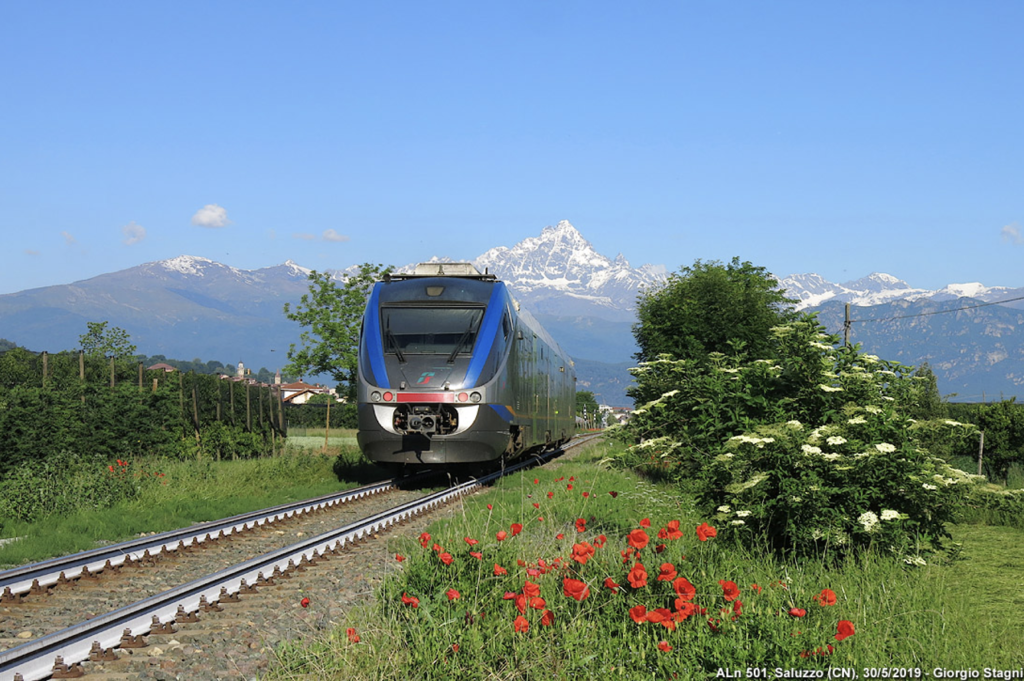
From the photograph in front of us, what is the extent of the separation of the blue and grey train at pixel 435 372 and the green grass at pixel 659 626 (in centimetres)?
837

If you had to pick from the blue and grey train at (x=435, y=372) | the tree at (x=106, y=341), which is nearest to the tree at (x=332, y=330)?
the blue and grey train at (x=435, y=372)

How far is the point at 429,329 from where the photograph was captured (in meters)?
15.5

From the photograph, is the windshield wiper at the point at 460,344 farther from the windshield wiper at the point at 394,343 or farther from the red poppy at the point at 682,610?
the red poppy at the point at 682,610

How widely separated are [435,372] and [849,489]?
9372mm

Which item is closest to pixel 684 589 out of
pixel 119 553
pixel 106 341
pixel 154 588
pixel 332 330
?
pixel 154 588

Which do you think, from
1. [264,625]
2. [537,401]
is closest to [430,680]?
[264,625]

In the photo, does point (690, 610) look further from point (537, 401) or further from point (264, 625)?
point (537, 401)

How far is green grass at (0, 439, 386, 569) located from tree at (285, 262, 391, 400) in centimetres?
1681

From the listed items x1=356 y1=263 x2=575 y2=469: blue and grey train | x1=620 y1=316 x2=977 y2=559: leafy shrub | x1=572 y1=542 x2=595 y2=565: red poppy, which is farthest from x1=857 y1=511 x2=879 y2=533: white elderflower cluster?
x1=356 y1=263 x2=575 y2=469: blue and grey train

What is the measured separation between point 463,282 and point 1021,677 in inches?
502

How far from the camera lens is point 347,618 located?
5.32m

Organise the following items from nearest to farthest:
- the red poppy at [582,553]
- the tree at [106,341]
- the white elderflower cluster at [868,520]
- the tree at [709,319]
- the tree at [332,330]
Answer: the red poppy at [582,553] → the white elderflower cluster at [868,520] → the tree at [709,319] → the tree at [332,330] → the tree at [106,341]

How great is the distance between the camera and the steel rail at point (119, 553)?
7266 millimetres

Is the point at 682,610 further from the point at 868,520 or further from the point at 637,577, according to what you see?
the point at 868,520
